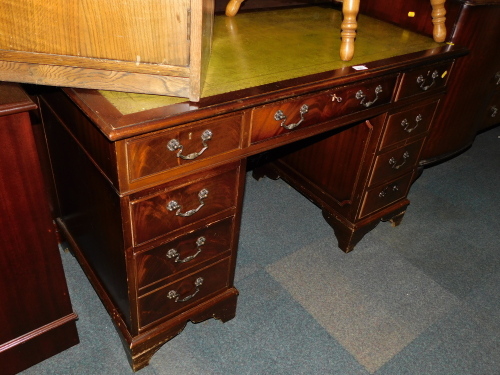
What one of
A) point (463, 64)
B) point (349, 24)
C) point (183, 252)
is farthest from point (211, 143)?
point (463, 64)

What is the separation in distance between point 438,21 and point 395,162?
25.9 inches

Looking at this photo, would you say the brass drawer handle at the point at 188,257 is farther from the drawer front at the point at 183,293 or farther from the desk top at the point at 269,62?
the desk top at the point at 269,62

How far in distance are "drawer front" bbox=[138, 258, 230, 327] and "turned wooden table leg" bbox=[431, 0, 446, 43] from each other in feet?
4.44

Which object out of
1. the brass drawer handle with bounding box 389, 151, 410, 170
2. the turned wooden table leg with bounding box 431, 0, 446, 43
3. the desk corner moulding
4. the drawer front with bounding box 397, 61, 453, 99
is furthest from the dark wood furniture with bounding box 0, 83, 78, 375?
the turned wooden table leg with bounding box 431, 0, 446, 43

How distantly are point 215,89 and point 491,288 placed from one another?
179 centimetres

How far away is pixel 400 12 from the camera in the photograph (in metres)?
2.06

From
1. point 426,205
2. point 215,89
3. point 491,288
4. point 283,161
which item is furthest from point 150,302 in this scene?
point 426,205

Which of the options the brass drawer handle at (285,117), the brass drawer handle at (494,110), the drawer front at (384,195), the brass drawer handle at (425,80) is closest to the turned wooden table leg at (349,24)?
the brass drawer handle at (285,117)

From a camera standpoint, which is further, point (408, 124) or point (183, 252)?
point (408, 124)

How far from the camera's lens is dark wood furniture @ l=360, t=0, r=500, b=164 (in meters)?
1.93

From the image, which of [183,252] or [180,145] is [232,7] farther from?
[183,252]

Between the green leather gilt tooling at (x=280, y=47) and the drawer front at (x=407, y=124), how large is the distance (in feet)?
0.93

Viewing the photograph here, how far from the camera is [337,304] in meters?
2.00

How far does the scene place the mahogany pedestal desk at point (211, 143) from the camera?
47.1 inches
